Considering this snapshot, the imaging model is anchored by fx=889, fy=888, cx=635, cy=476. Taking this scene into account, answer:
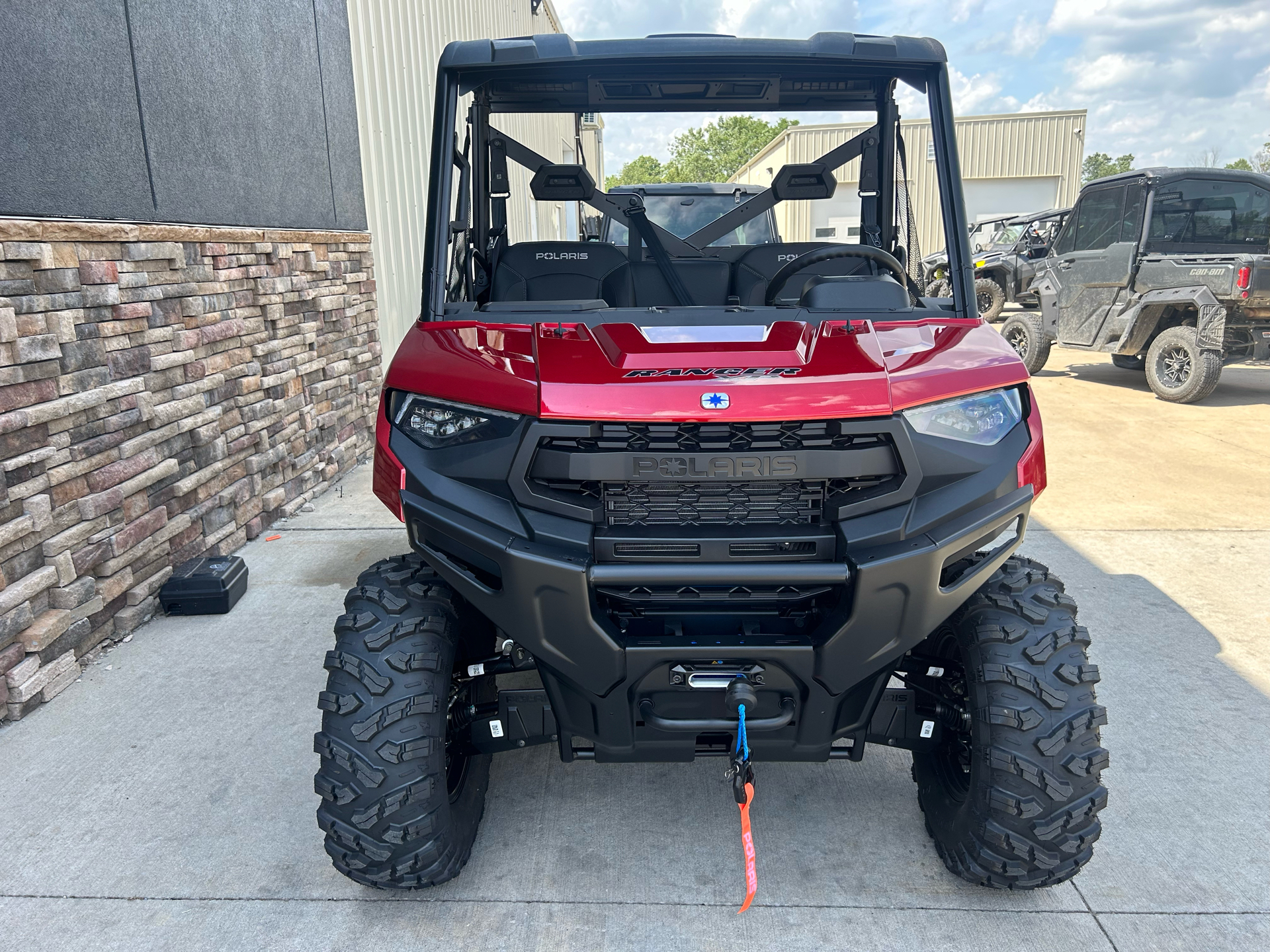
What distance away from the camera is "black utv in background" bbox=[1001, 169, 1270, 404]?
8555 millimetres

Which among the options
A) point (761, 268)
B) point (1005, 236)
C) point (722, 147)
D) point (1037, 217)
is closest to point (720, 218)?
point (761, 268)

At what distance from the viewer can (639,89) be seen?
10.1 feet

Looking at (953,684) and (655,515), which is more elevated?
(655,515)

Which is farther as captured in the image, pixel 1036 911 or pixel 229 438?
pixel 229 438

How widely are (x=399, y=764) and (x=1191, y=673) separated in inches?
122

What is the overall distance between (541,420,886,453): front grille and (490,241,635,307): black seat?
54.2 inches

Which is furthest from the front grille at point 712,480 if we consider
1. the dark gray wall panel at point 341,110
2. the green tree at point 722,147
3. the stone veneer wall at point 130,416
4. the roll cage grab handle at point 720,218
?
the green tree at point 722,147

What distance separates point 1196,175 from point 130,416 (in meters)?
9.70

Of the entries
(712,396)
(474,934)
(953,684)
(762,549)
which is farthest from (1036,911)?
(712,396)

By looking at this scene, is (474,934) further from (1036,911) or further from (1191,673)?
(1191,673)

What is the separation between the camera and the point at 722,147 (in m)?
64.2

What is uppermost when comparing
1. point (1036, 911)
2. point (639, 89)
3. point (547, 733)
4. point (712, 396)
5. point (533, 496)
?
point (639, 89)

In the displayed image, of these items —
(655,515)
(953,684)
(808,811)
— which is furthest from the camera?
(808,811)

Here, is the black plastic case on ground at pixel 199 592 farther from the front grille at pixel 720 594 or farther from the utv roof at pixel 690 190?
the utv roof at pixel 690 190
